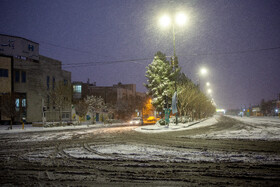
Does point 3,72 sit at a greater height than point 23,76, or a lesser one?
greater

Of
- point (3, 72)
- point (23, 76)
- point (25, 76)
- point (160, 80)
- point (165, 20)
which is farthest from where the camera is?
point (25, 76)

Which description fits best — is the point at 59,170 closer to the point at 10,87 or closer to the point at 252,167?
the point at 252,167

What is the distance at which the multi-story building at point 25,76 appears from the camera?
4347 centimetres

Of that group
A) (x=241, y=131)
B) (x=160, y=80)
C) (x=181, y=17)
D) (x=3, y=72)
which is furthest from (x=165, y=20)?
(x=3, y=72)

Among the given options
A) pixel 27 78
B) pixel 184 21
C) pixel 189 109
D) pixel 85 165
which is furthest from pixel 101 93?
pixel 85 165

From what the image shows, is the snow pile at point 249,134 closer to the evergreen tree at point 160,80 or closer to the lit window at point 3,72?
the evergreen tree at point 160,80

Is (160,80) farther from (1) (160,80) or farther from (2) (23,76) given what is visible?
(2) (23,76)

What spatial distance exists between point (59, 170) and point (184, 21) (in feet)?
63.7

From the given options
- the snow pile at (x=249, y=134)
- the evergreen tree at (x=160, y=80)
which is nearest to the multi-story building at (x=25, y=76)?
the evergreen tree at (x=160, y=80)

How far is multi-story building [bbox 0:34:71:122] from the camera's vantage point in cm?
4347

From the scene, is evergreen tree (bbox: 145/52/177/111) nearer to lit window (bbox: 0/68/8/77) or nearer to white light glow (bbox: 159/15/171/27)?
white light glow (bbox: 159/15/171/27)

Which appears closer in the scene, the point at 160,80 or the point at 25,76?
the point at 160,80

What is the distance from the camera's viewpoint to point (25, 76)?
47.2m

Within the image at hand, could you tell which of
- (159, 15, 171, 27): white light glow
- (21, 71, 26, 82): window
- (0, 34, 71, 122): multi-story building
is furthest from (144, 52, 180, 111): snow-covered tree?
(21, 71, 26, 82): window
